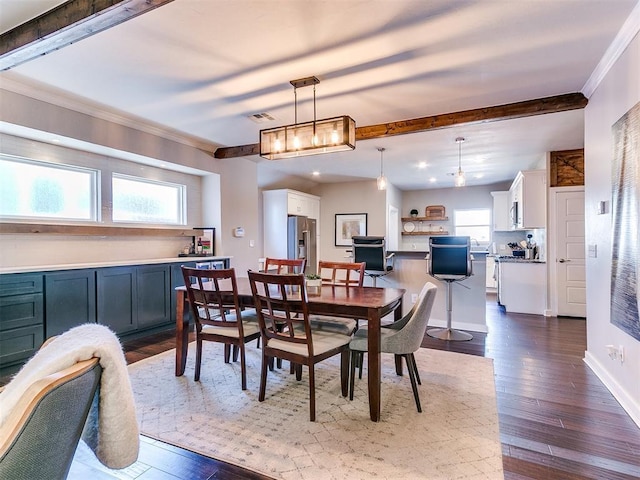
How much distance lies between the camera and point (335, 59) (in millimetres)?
2664

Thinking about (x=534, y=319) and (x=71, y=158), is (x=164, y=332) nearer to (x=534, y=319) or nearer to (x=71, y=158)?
(x=71, y=158)

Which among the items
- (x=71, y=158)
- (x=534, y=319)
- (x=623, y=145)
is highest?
(x=71, y=158)

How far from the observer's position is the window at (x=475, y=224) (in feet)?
27.0

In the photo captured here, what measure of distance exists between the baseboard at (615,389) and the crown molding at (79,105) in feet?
16.5

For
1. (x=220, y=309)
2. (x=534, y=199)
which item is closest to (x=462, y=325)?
(x=534, y=199)

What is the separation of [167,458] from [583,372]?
10.7ft

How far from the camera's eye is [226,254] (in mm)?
5398

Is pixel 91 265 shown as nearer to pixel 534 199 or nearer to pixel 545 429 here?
pixel 545 429

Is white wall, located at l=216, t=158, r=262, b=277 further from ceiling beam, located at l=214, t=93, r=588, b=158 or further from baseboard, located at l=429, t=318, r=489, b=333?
baseboard, located at l=429, t=318, r=489, b=333

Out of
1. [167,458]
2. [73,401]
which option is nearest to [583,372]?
[167,458]

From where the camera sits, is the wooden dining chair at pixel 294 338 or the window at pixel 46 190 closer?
the wooden dining chair at pixel 294 338

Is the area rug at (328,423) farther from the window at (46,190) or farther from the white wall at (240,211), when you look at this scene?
the white wall at (240,211)

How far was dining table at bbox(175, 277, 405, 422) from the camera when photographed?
2.19m

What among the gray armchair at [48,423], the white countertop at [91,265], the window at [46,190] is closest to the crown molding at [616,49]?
the gray armchair at [48,423]
